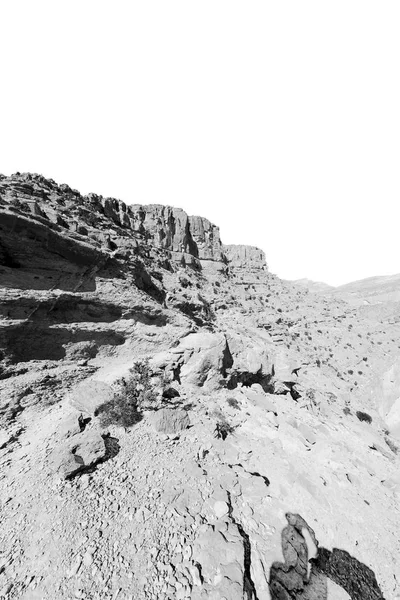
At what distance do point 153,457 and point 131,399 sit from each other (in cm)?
262

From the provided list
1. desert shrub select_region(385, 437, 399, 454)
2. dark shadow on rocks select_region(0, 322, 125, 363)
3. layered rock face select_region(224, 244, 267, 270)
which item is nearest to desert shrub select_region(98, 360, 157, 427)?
dark shadow on rocks select_region(0, 322, 125, 363)

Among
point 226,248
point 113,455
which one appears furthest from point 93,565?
point 226,248

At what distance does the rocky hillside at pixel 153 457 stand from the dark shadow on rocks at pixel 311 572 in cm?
4

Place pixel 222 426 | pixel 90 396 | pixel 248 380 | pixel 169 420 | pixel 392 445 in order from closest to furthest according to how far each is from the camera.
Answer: pixel 169 420
pixel 90 396
pixel 222 426
pixel 248 380
pixel 392 445

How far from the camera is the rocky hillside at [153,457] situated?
5309 mm

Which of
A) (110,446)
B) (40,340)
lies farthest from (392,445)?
(40,340)

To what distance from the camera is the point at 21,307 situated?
1035cm

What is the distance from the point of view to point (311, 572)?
6168 millimetres

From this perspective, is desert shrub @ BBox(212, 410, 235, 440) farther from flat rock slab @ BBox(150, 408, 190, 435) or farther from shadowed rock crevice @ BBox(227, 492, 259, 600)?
shadowed rock crevice @ BBox(227, 492, 259, 600)

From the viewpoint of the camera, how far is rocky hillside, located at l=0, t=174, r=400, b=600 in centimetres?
531

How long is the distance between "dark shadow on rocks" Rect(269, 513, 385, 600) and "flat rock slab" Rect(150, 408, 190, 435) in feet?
14.7

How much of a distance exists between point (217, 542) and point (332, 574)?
3893 millimetres

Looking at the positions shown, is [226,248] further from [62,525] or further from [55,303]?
[62,525]

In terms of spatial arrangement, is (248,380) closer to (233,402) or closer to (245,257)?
(233,402)
